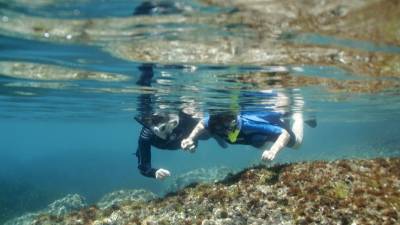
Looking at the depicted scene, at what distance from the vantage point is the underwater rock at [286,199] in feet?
21.6

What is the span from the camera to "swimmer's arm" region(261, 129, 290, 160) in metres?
9.00

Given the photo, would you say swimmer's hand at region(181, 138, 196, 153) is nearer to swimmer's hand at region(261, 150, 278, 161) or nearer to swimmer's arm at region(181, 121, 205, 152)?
swimmer's arm at region(181, 121, 205, 152)

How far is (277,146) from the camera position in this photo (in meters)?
9.68

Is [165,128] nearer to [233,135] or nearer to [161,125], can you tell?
[161,125]

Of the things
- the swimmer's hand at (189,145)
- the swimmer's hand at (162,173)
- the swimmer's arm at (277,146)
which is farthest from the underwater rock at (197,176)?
the swimmer's arm at (277,146)

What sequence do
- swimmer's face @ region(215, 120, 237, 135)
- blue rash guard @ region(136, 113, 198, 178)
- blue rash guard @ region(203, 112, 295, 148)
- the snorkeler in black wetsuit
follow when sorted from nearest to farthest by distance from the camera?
blue rash guard @ region(203, 112, 295, 148), swimmer's face @ region(215, 120, 237, 135), the snorkeler in black wetsuit, blue rash guard @ region(136, 113, 198, 178)

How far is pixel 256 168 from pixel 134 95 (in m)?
13.0

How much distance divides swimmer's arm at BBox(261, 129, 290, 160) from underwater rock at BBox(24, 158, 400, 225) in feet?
2.24

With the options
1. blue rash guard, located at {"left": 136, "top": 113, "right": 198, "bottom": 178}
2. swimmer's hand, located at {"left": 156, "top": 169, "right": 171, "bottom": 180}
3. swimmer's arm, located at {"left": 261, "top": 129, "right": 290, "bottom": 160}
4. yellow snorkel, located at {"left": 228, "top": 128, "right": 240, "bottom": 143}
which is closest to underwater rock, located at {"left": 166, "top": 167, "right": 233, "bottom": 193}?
blue rash guard, located at {"left": 136, "top": 113, "right": 198, "bottom": 178}

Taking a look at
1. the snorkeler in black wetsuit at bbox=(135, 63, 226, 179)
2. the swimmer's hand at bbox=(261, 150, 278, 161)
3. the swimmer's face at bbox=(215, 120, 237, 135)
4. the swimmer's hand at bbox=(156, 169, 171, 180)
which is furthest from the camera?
the snorkeler in black wetsuit at bbox=(135, 63, 226, 179)

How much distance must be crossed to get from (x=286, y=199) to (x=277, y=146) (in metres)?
2.71

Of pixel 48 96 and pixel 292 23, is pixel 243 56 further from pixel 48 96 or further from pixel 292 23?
pixel 48 96

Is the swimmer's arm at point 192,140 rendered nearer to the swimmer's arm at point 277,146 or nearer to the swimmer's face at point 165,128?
the swimmer's face at point 165,128

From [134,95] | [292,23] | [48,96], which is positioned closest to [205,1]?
[292,23]
